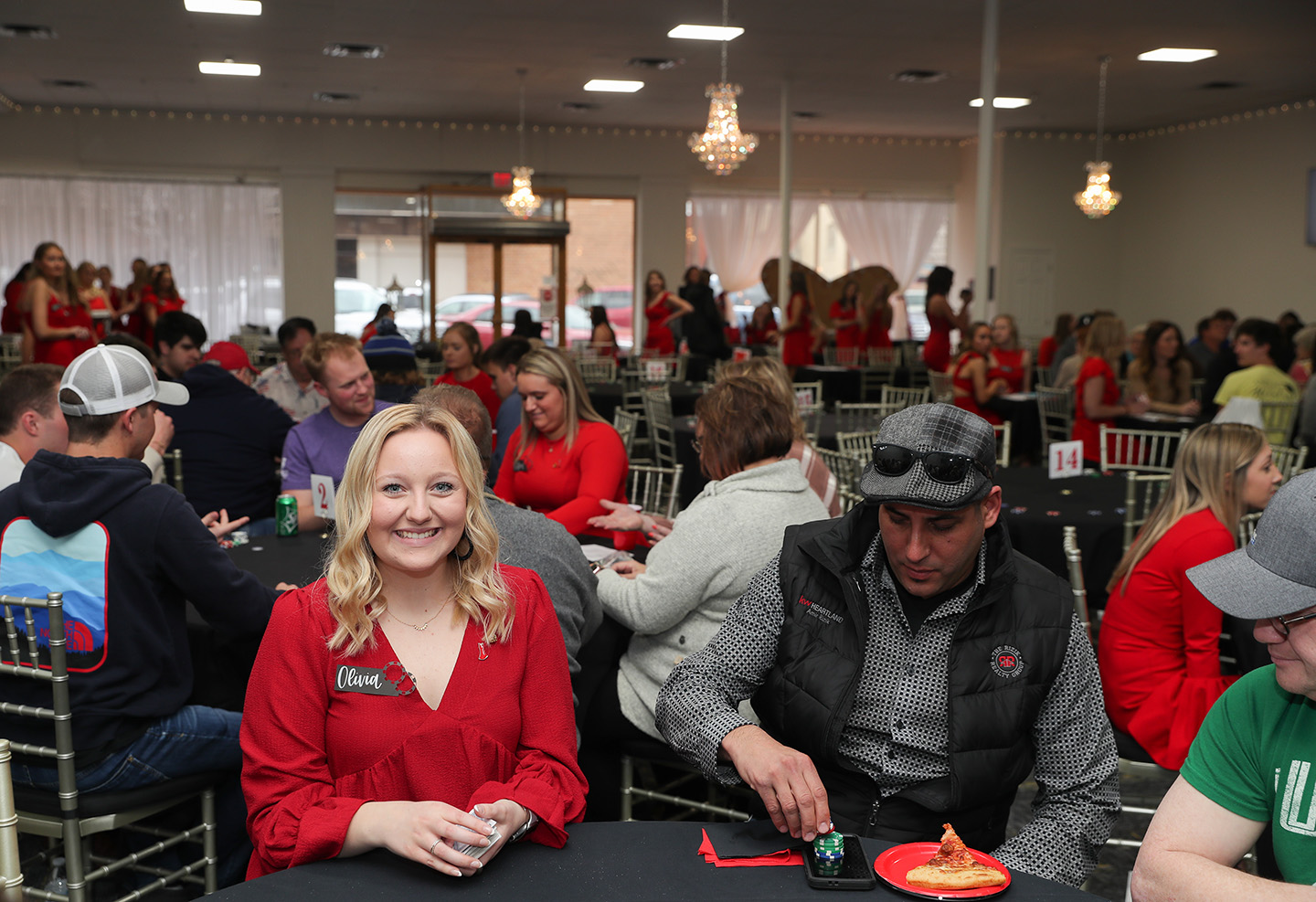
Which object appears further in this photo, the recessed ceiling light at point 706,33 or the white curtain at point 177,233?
the white curtain at point 177,233

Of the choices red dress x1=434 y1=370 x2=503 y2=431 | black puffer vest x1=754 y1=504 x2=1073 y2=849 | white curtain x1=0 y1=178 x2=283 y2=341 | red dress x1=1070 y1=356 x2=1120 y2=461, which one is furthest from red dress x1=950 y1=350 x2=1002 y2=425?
white curtain x1=0 y1=178 x2=283 y2=341

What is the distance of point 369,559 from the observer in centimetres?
169

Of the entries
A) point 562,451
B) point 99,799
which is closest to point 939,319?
point 562,451

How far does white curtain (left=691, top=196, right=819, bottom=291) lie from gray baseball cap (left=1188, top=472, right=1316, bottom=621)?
14.6 m

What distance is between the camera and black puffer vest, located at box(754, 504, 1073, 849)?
171cm

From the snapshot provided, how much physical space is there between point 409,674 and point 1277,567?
1168 mm

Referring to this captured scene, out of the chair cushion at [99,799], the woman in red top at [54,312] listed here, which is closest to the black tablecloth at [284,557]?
the chair cushion at [99,799]

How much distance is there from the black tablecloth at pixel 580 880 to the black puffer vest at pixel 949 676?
306 mm

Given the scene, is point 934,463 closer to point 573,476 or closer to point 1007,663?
point 1007,663

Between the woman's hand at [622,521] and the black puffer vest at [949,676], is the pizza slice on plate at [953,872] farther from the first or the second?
the woman's hand at [622,521]

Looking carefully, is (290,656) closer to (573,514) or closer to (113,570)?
(113,570)

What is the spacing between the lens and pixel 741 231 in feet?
51.5

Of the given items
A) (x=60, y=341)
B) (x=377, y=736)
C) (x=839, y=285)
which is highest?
(x=839, y=285)

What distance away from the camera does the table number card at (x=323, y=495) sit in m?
3.34
